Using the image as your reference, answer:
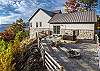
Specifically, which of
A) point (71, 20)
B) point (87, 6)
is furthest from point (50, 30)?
point (87, 6)

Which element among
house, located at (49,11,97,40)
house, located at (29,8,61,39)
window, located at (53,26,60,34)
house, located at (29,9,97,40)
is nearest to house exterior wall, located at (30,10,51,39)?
house, located at (29,8,61,39)

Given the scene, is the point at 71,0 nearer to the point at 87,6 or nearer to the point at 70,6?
the point at 70,6

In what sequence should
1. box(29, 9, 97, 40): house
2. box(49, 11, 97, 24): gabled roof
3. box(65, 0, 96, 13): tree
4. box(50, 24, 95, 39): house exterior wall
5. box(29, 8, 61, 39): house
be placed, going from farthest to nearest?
box(65, 0, 96, 13): tree, box(29, 8, 61, 39): house, box(49, 11, 97, 24): gabled roof, box(29, 9, 97, 40): house, box(50, 24, 95, 39): house exterior wall

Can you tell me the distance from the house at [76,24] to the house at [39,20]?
5.27 meters

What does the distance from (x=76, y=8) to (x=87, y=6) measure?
499cm

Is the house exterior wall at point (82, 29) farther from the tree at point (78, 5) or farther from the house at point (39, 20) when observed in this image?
the tree at point (78, 5)

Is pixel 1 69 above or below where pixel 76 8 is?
below

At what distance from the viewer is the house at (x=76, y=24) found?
30.2 m

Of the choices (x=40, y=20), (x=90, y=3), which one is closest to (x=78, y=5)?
(x=90, y=3)

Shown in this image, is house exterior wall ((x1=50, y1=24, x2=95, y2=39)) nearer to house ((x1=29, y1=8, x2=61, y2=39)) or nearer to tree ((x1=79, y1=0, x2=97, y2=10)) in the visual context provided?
house ((x1=29, y1=8, x2=61, y2=39))

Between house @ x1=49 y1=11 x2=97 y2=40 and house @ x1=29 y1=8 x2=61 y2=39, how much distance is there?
527 centimetres

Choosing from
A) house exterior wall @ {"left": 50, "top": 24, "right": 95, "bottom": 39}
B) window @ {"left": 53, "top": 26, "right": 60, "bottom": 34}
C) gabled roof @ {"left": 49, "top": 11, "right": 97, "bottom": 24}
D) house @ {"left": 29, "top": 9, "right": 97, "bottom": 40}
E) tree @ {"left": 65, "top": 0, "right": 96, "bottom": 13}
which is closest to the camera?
house exterior wall @ {"left": 50, "top": 24, "right": 95, "bottom": 39}

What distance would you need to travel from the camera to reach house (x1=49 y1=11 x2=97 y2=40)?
30250 millimetres

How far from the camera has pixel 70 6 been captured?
5362cm
